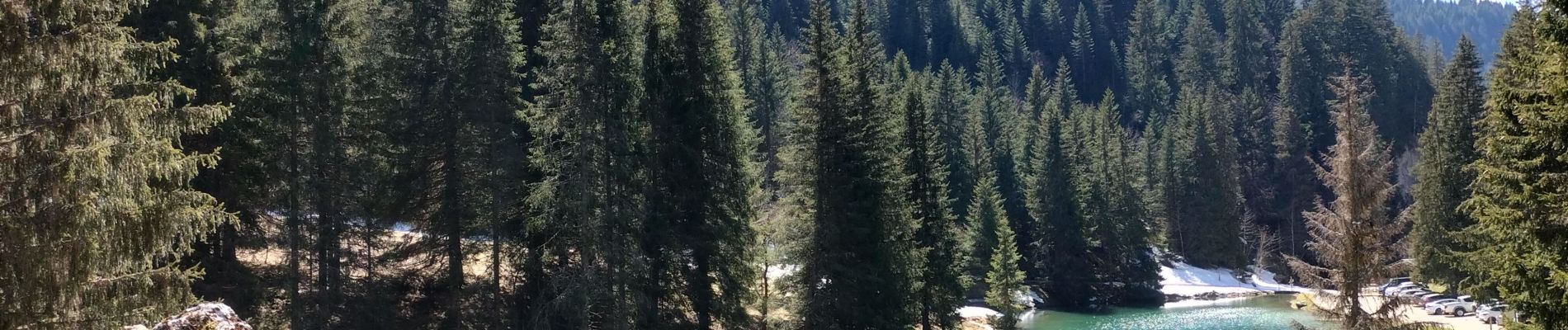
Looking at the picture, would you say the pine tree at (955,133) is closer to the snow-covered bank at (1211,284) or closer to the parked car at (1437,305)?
the snow-covered bank at (1211,284)

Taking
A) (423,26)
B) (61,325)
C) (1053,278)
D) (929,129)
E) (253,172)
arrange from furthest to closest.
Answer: (1053,278), (929,129), (423,26), (253,172), (61,325)

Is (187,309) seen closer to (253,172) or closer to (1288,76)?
(253,172)

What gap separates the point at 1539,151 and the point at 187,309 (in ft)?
59.0

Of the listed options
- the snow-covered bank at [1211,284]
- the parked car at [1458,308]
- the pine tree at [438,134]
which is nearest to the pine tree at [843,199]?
the pine tree at [438,134]

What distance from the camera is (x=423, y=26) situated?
1035 inches

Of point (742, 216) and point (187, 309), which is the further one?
point (742, 216)

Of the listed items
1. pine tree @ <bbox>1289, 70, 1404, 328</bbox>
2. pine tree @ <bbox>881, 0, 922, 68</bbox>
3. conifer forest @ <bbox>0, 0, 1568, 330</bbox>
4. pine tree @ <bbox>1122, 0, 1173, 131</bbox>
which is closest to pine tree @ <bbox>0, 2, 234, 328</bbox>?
conifer forest @ <bbox>0, 0, 1568, 330</bbox>

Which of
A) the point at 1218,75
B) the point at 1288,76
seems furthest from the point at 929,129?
the point at 1218,75

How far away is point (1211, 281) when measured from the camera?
70188mm

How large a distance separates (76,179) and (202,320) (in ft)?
9.67

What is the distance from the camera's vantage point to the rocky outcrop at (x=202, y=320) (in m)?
13.3

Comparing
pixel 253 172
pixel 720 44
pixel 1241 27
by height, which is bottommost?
pixel 253 172

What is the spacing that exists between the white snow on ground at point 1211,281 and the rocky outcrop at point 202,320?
5885 cm

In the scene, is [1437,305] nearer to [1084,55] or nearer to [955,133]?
[955,133]
